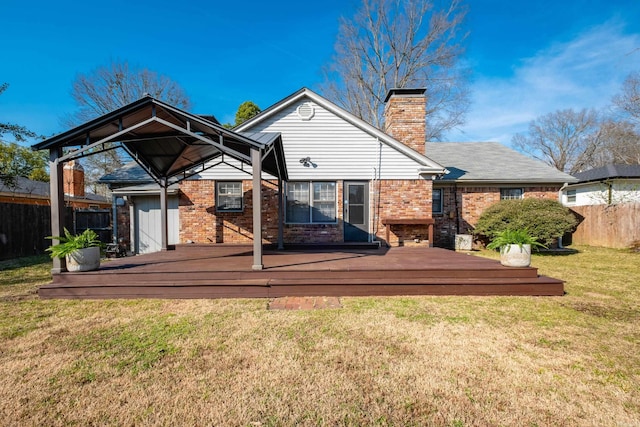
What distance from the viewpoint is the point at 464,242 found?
11477 mm

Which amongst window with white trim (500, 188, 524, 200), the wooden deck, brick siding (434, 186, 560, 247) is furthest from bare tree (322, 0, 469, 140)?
the wooden deck

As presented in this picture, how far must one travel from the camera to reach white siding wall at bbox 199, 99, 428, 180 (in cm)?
996

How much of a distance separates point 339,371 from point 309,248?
6185mm

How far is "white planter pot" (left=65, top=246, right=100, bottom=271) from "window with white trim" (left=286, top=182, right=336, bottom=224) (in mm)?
5470

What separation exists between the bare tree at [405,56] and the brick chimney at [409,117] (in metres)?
9.97

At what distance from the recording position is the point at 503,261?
5.83 meters

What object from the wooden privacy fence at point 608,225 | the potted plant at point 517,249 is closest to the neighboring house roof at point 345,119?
the potted plant at point 517,249

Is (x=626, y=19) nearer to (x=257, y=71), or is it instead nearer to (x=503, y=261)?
(x=503, y=261)

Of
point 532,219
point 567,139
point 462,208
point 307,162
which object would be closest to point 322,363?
point 307,162

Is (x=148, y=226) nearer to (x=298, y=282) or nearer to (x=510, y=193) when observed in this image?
(x=298, y=282)

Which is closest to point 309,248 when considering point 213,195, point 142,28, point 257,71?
point 213,195

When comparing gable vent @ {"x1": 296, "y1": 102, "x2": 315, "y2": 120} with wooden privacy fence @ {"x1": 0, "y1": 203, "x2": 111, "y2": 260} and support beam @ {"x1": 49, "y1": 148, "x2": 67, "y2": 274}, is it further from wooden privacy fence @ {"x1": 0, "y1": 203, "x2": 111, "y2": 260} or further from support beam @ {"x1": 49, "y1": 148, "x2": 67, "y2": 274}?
wooden privacy fence @ {"x1": 0, "y1": 203, "x2": 111, "y2": 260}

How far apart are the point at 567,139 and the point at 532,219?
1185 inches

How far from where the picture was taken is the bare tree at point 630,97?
19.0 metres
